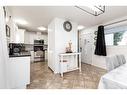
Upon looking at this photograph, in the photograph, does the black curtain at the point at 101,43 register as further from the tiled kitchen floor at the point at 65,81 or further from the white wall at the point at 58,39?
the white wall at the point at 58,39

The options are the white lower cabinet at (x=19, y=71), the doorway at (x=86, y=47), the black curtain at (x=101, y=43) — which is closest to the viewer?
the white lower cabinet at (x=19, y=71)

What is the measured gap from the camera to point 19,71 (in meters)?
2.04

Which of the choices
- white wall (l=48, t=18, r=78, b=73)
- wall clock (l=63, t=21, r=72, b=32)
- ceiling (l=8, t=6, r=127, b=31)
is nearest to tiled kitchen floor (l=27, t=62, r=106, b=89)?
white wall (l=48, t=18, r=78, b=73)

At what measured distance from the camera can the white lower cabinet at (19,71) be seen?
1.91m

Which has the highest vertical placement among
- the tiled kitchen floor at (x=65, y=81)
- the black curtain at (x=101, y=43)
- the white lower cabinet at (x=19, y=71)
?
the black curtain at (x=101, y=43)

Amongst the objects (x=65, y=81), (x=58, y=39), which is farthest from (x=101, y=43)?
(x=65, y=81)

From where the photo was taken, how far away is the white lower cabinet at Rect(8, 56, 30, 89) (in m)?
1.91

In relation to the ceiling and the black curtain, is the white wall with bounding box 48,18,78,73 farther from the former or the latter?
the black curtain

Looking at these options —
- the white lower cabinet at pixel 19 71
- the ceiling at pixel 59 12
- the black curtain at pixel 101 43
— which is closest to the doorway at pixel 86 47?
the black curtain at pixel 101 43

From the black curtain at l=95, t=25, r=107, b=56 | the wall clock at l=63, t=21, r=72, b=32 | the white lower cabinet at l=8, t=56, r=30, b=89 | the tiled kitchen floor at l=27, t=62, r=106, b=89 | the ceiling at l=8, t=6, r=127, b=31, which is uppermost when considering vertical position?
the ceiling at l=8, t=6, r=127, b=31

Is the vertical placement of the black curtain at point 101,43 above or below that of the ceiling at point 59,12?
below

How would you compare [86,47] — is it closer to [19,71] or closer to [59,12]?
[59,12]
